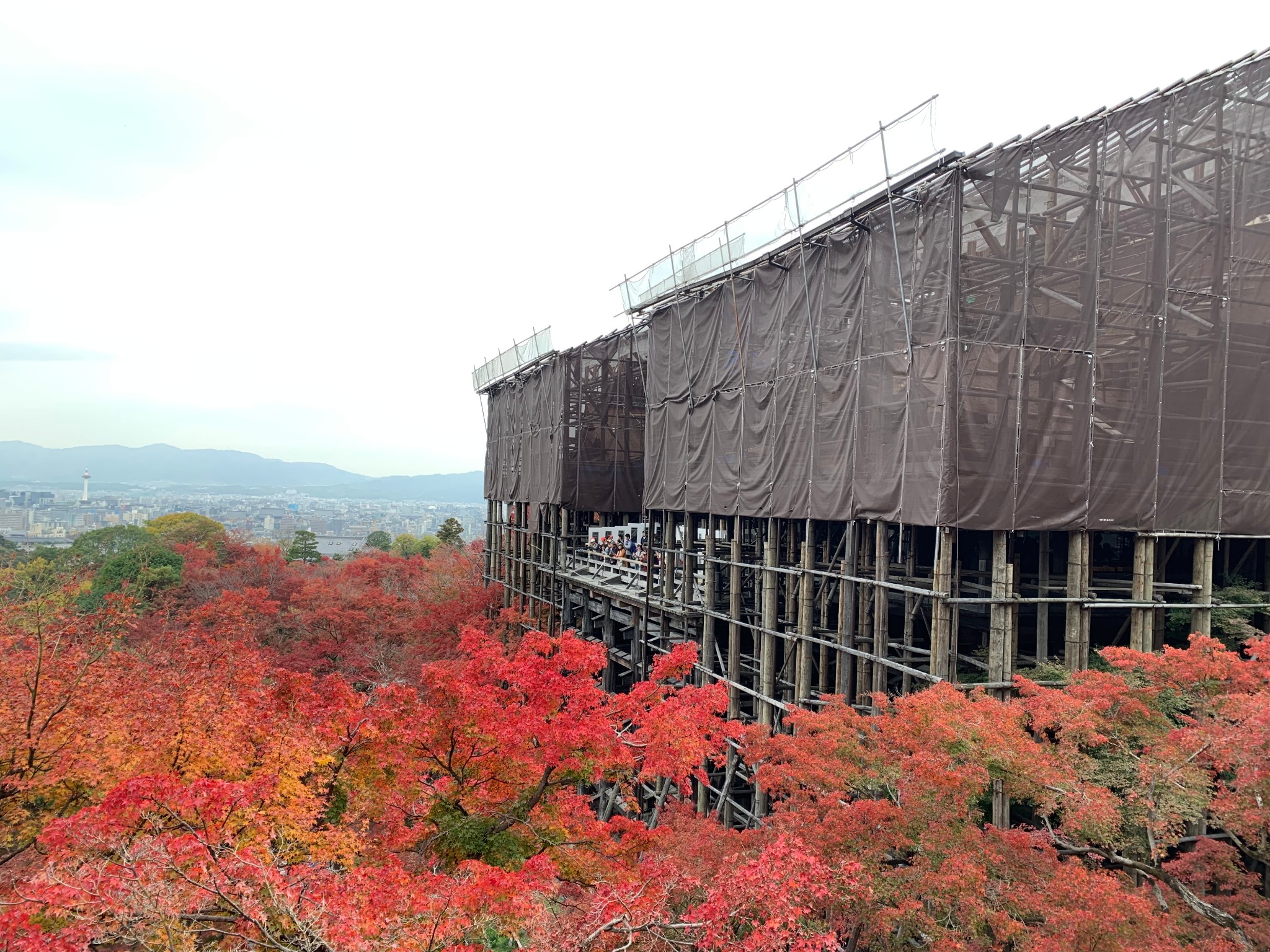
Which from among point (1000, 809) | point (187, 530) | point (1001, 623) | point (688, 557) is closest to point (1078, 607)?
point (1001, 623)

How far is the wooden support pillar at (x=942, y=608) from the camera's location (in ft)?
45.7

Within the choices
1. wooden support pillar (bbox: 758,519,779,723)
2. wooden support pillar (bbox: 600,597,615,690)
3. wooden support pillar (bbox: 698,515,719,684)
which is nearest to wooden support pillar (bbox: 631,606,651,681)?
wooden support pillar (bbox: 600,597,615,690)

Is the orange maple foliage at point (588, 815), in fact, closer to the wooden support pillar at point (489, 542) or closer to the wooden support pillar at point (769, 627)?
the wooden support pillar at point (769, 627)

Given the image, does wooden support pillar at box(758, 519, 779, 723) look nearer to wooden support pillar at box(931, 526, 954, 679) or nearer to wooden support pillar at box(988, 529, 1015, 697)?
wooden support pillar at box(931, 526, 954, 679)

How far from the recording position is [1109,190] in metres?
14.9

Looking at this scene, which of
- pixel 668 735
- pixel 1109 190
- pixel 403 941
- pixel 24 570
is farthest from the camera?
pixel 24 570

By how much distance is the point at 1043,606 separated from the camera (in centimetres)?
1506

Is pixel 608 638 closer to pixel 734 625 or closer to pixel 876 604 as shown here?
pixel 734 625

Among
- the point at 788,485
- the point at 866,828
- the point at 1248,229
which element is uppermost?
the point at 1248,229

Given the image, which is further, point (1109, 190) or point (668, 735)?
point (1109, 190)

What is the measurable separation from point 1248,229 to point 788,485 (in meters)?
11.1

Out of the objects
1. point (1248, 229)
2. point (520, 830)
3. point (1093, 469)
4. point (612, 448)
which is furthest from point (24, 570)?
point (1248, 229)

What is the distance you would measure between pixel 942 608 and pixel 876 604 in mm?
1738

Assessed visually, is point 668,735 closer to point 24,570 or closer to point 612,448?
point 612,448
